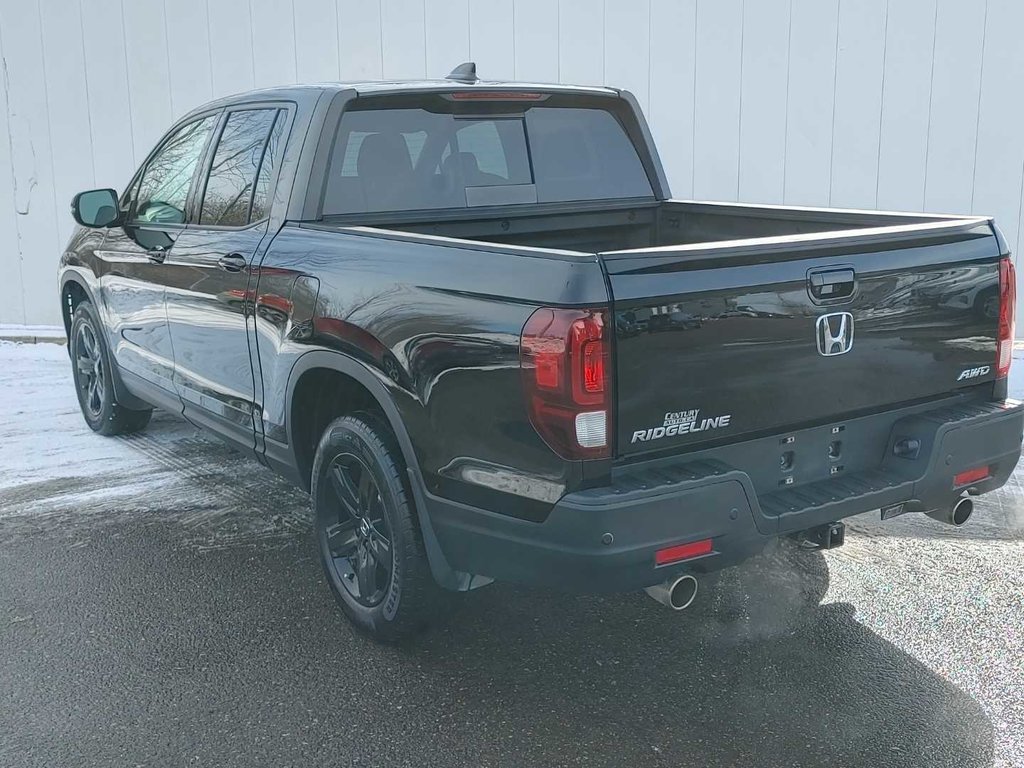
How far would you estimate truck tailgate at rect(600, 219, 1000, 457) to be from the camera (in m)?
2.85

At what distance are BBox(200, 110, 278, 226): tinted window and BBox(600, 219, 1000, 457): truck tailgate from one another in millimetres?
2063

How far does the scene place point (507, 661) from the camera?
11.7 feet

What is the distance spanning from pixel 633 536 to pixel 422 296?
941mm

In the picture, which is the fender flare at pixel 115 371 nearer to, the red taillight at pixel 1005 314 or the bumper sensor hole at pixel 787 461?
the bumper sensor hole at pixel 787 461

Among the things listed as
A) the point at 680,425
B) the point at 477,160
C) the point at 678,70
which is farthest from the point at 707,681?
the point at 678,70

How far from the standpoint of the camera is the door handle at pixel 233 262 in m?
4.14

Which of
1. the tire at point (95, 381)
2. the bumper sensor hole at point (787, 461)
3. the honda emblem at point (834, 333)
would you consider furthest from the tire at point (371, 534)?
the tire at point (95, 381)

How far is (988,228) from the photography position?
3602mm

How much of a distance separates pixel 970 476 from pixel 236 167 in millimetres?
3030

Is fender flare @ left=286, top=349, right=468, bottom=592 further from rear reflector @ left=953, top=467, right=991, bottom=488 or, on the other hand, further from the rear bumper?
rear reflector @ left=953, top=467, right=991, bottom=488

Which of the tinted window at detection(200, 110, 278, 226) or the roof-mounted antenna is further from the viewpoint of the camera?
the roof-mounted antenna

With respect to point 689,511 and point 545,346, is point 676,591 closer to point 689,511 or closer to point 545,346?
point 689,511

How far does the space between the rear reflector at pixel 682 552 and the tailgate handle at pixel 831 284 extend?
78cm

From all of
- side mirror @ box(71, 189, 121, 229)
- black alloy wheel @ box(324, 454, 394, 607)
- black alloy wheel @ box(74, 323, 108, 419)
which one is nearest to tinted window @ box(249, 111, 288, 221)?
black alloy wheel @ box(324, 454, 394, 607)
